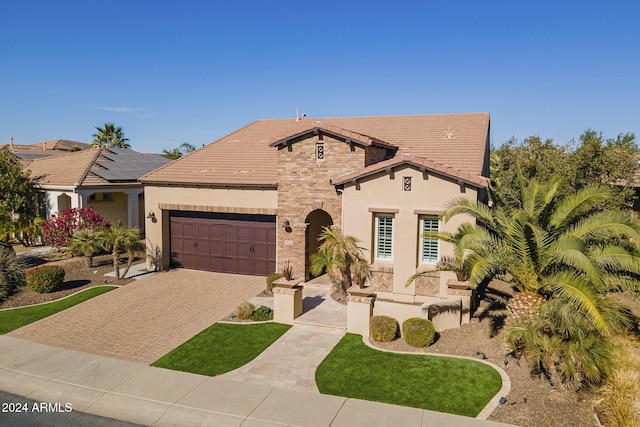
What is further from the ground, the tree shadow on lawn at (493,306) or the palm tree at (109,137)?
the palm tree at (109,137)

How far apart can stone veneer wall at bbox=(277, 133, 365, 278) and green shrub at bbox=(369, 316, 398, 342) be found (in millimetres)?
5688

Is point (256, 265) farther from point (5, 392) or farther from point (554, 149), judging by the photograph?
point (554, 149)

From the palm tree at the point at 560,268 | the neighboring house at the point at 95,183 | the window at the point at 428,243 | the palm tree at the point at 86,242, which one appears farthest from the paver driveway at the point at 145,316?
the neighboring house at the point at 95,183

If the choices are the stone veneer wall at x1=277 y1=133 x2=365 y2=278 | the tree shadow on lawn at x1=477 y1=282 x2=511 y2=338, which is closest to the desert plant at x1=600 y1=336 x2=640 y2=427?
the tree shadow on lawn at x1=477 y1=282 x2=511 y2=338

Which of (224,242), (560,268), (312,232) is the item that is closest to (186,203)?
(224,242)

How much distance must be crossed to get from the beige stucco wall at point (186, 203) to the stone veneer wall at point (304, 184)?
70cm

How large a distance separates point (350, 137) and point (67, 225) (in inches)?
605

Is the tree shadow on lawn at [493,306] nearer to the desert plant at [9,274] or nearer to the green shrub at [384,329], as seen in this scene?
the green shrub at [384,329]

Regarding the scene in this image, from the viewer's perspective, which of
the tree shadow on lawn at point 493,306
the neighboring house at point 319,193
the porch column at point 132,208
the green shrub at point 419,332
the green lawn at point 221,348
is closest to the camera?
the green lawn at point 221,348

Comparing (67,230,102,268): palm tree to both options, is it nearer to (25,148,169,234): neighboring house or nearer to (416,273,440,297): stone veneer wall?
(25,148,169,234): neighboring house

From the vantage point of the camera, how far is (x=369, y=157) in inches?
710

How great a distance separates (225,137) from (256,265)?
8293 millimetres

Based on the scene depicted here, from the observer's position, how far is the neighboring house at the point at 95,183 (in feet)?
83.7

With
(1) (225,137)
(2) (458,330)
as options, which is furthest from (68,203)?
(2) (458,330)
